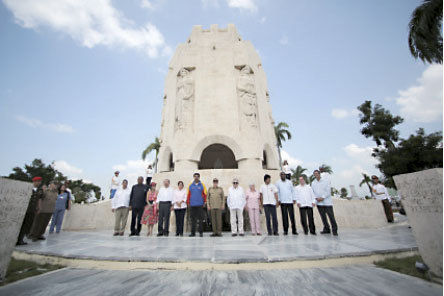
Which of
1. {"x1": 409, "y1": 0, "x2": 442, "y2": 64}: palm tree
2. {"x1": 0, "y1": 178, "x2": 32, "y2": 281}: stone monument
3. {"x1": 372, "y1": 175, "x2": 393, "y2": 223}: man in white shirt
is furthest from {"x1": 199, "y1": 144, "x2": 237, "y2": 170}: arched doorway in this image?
{"x1": 0, "y1": 178, "x2": 32, "y2": 281}: stone monument

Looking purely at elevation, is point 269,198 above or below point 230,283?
above

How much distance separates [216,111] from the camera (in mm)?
11180

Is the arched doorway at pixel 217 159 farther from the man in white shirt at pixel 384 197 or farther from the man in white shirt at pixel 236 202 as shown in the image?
the man in white shirt at pixel 236 202

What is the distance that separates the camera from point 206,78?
12.1 meters

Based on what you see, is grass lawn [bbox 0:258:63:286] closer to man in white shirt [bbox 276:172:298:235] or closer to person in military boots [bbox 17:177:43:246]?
person in military boots [bbox 17:177:43:246]

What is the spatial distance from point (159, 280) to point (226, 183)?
6612 millimetres

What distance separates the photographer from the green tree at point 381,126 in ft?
77.4

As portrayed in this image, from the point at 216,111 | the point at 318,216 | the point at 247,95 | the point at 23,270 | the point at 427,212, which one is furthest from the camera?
the point at 247,95

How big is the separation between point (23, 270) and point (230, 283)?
9.31 feet

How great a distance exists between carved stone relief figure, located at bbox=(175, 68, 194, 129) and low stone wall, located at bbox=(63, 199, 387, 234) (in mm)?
5006

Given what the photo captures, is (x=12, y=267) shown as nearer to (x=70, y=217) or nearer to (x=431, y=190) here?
(x=431, y=190)

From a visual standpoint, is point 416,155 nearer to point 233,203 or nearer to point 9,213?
point 233,203

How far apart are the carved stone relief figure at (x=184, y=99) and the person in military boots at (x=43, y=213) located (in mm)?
6104

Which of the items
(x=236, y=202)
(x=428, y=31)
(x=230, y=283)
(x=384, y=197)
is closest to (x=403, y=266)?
(x=230, y=283)
